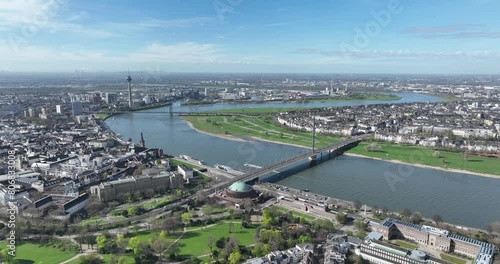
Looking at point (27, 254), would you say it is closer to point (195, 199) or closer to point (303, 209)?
point (195, 199)

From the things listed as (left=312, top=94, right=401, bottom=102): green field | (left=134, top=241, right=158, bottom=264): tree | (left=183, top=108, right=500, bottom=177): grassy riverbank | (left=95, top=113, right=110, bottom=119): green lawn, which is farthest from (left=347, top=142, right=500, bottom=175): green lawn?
(left=312, top=94, right=401, bottom=102): green field

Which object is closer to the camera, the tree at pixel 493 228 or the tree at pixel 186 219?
the tree at pixel 493 228

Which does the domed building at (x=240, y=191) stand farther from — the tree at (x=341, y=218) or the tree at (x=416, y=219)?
the tree at (x=416, y=219)

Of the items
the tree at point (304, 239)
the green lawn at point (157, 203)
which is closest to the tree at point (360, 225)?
the tree at point (304, 239)

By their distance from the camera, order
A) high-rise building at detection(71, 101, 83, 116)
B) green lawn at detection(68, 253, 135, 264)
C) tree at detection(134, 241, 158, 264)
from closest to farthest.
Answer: tree at detection(134, 241, 158, 264)
green lawn at detection(68, 253, 135, 264)
high-rise building at detection(71, 101, 83, 116)

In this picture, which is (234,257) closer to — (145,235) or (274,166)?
(145,235)

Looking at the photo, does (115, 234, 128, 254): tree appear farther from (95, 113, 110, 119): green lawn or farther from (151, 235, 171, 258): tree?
(95, 113, 110, 119): green lawn
